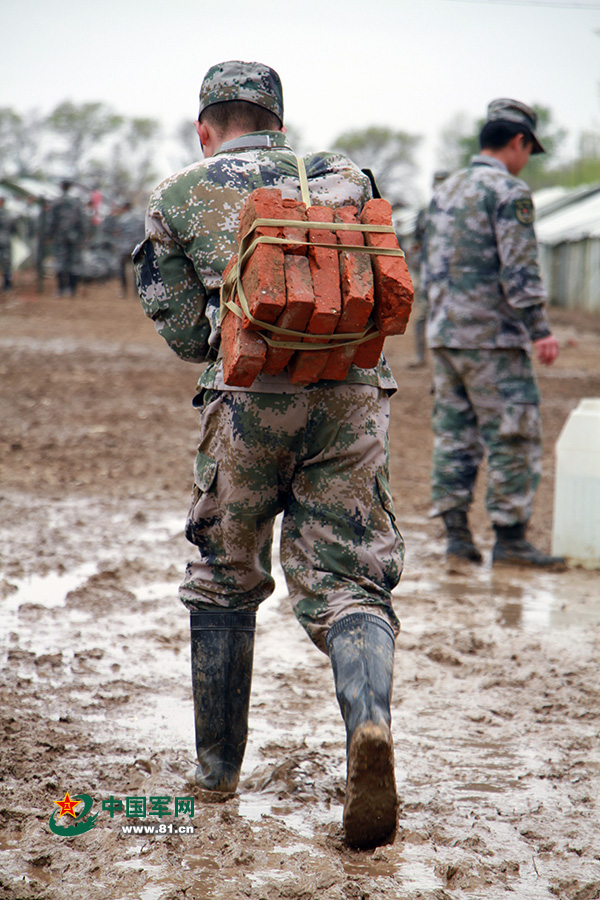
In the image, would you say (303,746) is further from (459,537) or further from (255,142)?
(459,537)

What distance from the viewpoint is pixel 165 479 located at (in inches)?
256

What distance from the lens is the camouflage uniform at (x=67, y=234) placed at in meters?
22.0

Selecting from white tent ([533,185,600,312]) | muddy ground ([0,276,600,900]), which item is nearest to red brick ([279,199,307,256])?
muddy ground ([0,276,600,900])

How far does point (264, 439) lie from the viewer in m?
2.26

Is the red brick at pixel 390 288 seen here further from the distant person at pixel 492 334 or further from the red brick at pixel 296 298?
the distant person at pixel 492 334

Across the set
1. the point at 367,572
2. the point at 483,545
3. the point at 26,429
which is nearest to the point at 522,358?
the point at 483,545

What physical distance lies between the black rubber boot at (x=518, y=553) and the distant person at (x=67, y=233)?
1893 centimetres

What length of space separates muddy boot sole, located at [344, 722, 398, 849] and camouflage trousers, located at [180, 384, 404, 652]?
13.3 inches

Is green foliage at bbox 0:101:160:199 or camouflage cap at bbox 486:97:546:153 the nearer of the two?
camouflage cap at bbox 486:97:546:153

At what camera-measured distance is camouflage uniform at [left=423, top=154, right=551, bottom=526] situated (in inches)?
180

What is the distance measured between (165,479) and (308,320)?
182 inches

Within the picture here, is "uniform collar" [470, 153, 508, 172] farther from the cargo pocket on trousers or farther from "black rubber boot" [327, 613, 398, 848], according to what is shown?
"black rubber boot" [327, 613, 398, 848]

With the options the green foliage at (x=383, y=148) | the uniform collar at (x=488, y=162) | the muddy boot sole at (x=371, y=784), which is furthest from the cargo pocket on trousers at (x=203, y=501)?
the green foliage at (x=383, y=148)

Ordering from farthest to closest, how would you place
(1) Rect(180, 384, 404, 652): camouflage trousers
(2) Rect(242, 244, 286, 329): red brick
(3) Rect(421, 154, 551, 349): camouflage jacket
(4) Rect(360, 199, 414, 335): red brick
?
(3) Rect(421, 154, 551, 349): camouflage jacket → (1) Rect(180, 384, 404, 652): camouflage trousers → (4) Rect(360, 199, 414, 335): red brick → (2) Rect(242, 244, 286, 329): red brick
